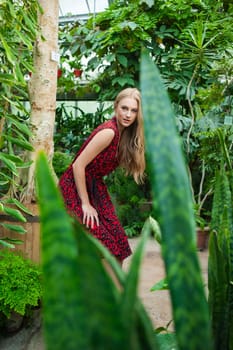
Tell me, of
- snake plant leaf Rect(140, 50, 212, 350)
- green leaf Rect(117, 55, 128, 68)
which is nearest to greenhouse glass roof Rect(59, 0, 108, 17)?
green leaf Rect(117, 55, 128, 68)

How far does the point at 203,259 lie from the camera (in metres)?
3.69

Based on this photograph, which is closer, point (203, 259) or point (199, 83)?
point (203, 259)

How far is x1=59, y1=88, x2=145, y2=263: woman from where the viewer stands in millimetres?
2021

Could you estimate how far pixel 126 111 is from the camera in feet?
6.82

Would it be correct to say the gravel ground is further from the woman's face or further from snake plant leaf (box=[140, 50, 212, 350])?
snake plant leaf (box=[140, 50, 212, 350])

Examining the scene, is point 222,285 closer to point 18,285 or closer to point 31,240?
point 18,285

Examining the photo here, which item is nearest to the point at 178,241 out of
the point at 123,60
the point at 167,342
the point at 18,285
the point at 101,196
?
the point at 167,342

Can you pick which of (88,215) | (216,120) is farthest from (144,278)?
(216,120)

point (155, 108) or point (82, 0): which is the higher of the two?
point (82, 0)

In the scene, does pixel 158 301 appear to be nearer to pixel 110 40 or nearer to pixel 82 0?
pixel 110 40

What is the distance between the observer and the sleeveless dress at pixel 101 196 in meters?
2.06

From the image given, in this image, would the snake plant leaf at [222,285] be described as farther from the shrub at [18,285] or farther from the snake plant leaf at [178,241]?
the shrub at [18,285]

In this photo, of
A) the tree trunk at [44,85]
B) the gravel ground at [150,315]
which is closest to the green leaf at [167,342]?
the gravel ground at [150,315]

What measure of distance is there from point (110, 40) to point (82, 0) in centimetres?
281
